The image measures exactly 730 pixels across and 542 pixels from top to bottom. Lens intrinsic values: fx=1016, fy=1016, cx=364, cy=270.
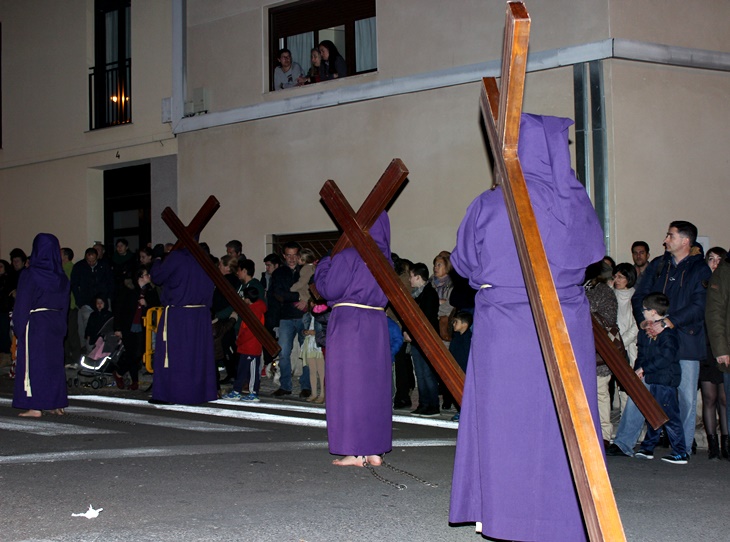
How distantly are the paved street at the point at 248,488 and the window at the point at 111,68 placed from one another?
1109 cm

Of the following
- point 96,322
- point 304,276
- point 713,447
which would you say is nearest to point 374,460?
point 713,447

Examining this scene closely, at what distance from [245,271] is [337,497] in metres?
7.72

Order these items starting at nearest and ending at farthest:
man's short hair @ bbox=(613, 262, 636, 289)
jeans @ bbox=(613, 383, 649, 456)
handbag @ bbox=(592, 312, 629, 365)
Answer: jeans @ bbox=(613, 383, 649, 456) < handbag @ bbox=(592, 312, 629, 365) < man's short hair @ bbox=(613, 262, 636, 289)

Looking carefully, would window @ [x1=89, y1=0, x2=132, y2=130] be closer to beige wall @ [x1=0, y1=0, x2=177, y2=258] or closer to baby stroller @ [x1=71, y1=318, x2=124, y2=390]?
beige wall @ [x1=0, y1=0, x2=177, y2=258]

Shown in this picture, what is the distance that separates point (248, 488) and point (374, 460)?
156 cm

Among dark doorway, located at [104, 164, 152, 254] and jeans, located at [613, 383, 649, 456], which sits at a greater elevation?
dark doorway, located at [104, 164, 152, 254]

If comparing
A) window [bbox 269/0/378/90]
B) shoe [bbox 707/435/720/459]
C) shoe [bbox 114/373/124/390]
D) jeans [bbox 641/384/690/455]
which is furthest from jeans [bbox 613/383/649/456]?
window [bbox 269/0/378/90]

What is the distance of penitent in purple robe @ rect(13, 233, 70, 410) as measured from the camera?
11.5 meters

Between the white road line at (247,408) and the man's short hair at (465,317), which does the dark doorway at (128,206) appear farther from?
the man's short hair at (465,317)

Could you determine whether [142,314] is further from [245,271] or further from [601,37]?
[601,37]

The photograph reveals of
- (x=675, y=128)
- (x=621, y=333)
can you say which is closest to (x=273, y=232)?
(x=675, y=128)

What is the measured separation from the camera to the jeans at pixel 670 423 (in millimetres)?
8938

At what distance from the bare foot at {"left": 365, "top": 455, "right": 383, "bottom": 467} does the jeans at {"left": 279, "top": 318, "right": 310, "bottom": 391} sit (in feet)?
18.1

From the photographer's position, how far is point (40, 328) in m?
11.6
